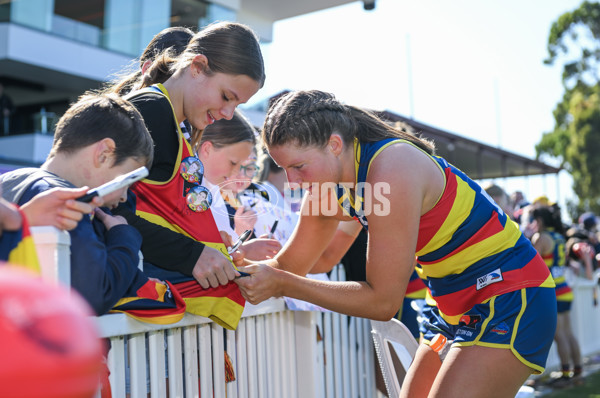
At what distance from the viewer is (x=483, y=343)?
7.81 feet

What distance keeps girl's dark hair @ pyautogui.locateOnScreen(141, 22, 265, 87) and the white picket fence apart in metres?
1.04

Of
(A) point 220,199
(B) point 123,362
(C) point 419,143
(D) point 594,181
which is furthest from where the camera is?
(D) point 594,181

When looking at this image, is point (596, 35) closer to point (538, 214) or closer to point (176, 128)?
point (538, 214)

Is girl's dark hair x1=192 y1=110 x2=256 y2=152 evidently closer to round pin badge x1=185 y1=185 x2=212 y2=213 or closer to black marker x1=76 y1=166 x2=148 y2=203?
round pin badge x1=185 y1=185 x2=212 y2=213

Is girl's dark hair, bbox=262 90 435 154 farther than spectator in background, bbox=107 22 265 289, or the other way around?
girl's dark hair, bbox=262 90 435 154

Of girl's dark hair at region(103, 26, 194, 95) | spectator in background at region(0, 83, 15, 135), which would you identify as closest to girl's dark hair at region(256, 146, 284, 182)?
girl's dark hair at region(103, 26, 194, 95)

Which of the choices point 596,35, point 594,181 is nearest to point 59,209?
point 594,181

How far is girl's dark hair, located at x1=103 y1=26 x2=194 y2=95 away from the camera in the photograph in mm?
2973

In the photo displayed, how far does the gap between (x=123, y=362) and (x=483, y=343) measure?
51.9 inches

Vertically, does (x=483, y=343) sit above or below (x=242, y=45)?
below

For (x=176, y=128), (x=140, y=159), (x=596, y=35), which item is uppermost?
(x=596, y=35)

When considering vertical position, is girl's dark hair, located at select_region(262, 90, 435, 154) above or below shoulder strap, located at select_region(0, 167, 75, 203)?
above


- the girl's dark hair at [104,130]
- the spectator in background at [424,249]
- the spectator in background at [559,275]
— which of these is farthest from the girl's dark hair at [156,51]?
the spectator in background at [559,275]

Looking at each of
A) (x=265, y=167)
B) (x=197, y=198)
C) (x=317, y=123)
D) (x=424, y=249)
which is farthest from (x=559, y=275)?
(x=197, y=198)
